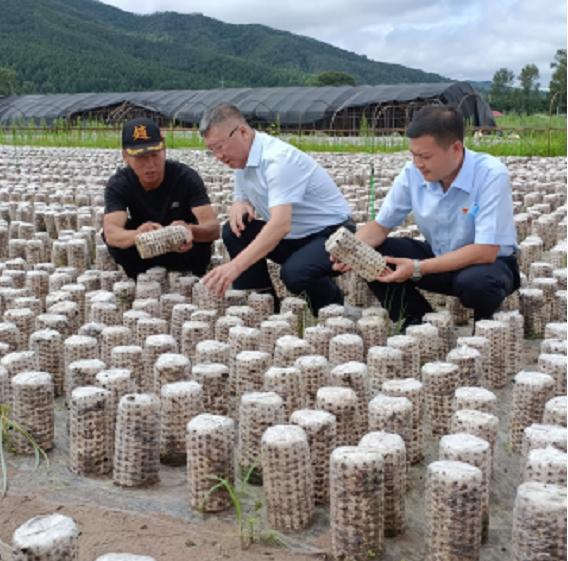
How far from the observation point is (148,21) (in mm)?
124125

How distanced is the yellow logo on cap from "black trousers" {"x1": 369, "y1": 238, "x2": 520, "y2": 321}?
52.7 inches

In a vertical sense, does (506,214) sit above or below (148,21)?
below

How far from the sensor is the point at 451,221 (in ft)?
12.2

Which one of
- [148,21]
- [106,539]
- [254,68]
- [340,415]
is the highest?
[148,21]

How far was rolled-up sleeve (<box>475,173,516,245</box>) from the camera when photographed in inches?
139

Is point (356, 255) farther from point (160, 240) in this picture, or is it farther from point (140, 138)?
point (140, 138)

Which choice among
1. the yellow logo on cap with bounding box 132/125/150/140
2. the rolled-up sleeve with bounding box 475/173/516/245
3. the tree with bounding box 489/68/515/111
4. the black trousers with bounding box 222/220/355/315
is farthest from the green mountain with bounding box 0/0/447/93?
the rolled-up sleeve with bounding box 475/173/516/245

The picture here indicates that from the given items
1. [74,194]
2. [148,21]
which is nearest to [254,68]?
[148,21]

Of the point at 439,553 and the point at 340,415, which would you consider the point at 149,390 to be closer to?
the point at 340,415

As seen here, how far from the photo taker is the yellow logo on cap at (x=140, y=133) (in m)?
4.13

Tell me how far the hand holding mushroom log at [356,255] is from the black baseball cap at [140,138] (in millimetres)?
1152

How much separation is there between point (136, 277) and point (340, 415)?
8.12ft

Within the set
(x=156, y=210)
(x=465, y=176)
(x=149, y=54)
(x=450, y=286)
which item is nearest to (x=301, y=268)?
(x=450, y=286)

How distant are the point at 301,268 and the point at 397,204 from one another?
575 mm
